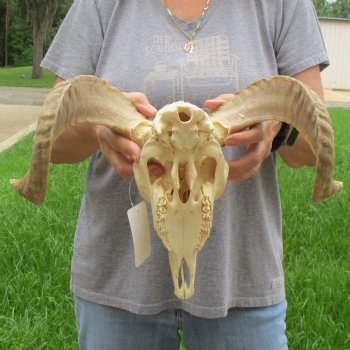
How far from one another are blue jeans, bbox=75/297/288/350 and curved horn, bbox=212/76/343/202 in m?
0.57

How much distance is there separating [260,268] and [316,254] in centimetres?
315

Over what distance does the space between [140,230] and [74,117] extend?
37cm

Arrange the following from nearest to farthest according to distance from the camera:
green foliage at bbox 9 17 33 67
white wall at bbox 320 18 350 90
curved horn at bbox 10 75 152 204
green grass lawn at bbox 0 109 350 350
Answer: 1. curved horn at bbox 10 75 152 204
2. green grass lawn at bbox 0 109 350 350
3. white wall at bbox 320 18 350 90
4. green foliage at bbox 9 17 33 67

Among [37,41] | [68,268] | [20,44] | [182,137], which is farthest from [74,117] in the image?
[20,44]

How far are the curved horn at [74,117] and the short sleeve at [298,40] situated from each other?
0.57 m

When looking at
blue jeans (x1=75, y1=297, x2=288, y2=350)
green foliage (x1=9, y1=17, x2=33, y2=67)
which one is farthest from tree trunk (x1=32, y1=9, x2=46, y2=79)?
blue jeans (x1=75, y1=297, x2=288, y2=350)

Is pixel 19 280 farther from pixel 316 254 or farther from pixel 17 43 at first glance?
pixel 17 43

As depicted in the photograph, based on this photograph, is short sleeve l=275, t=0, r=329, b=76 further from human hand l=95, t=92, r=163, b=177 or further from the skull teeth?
the skull teeth

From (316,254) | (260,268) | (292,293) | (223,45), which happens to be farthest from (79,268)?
(316,254)

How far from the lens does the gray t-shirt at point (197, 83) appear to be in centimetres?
199

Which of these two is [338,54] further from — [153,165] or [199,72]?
[153,165]

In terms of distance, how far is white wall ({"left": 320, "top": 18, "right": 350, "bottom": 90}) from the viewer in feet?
101

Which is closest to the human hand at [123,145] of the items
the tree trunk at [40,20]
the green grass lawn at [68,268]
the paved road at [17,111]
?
the green grass lawn at [68,268]

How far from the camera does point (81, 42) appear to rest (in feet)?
6.81
